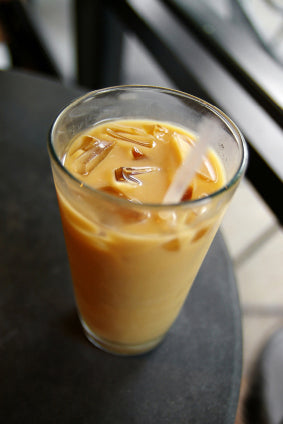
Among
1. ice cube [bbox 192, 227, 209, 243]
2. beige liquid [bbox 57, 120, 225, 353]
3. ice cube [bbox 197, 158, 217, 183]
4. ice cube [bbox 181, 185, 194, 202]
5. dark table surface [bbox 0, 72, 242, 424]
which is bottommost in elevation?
dark table surface [bbox 0, 72, 242, 424]

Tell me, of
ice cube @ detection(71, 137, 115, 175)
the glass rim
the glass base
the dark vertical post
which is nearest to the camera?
the glass rim

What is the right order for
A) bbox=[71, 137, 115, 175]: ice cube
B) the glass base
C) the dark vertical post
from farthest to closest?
the dark vertical post, the glass base, bbox=[71, 137, 115, 175]: ice cube

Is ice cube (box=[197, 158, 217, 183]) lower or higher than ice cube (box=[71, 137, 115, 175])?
higher

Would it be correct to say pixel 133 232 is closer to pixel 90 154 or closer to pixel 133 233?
pixel 133 233

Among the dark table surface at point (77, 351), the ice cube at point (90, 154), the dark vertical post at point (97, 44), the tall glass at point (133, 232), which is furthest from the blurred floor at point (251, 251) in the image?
the ice cube at point (90, 154)

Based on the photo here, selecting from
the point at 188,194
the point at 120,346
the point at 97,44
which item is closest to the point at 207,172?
the point at 188,194

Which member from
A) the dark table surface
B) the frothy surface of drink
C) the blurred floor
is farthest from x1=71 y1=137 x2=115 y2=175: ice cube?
the blurred floor

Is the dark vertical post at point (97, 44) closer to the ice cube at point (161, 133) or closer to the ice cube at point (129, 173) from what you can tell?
the ice cube at point (161, 133)

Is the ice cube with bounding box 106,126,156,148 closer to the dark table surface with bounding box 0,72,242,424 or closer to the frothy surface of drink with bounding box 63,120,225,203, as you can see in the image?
the frothy surface of drink with bounding box 63,120,225,203
